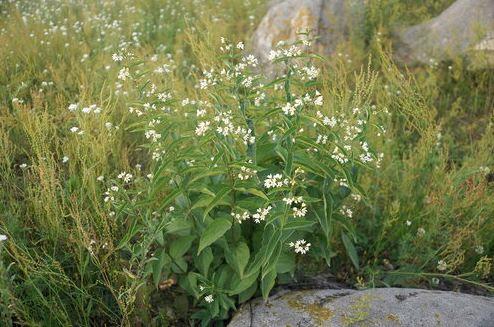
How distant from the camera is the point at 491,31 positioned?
18.7ft

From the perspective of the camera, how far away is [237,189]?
2480 mm

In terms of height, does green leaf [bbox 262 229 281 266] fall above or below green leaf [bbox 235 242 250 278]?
above

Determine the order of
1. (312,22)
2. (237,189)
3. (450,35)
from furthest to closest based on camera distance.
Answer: (312,22), (450,35), (237,189)

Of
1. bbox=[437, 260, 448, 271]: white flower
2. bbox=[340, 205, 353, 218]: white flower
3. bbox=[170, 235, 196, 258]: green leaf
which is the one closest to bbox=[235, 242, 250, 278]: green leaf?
bbox=[170, 235, 196, 258]: green leaf

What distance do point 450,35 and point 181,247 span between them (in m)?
4.79

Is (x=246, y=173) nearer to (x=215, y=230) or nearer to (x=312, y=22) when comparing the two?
(x=215, y=230)

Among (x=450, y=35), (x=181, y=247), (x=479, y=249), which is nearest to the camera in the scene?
(x=181, y=247)

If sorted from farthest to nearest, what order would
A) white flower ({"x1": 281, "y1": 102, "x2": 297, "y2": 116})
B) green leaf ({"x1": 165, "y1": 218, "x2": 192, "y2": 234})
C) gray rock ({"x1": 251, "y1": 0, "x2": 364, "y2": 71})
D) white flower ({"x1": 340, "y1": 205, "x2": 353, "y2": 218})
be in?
gray rock ({"x1": 251, "y1": 0, "x2": 364, "y2": 71}), white flower ({"x1": 340, "y1": 205, "x2": 353, "y2": 218}), green leaf ({"x1": 165, "y1": 218, "x2": 192, "y2": 234}), white flower ({"x1": 281, "y1": 102, "x2": 297, "y2": 116})

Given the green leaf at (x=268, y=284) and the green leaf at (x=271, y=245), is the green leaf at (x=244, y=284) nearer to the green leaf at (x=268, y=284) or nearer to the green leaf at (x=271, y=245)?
the green leaf at (x=268, y=284)

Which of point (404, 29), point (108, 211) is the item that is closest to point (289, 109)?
point (108, 211)

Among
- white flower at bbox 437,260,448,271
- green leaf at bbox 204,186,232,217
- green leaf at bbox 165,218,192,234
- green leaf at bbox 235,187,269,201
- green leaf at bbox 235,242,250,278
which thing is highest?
green leaf at bbox 235,187,269,201

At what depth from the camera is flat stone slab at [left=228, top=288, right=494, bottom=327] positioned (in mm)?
2447

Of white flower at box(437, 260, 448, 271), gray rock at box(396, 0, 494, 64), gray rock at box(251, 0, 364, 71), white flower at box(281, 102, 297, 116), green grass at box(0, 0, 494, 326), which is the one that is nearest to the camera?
white flower at box(281, 102, 297, 116)

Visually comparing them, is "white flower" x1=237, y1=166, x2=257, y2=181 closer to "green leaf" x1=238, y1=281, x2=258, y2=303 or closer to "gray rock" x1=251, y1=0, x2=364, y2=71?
"green leaf" x1=238, y1=281, x2=258, y2=303
